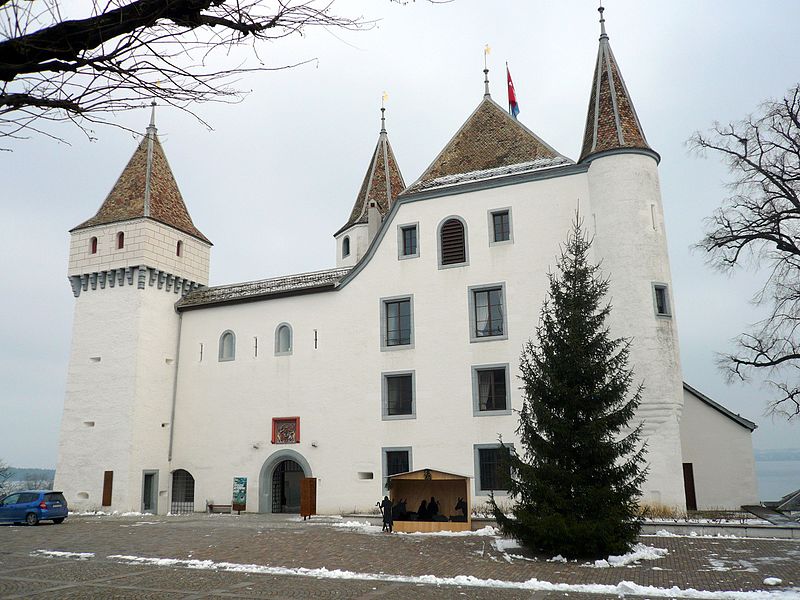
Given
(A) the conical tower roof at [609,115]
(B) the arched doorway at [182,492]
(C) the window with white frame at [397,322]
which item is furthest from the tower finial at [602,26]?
(B) the arched doorway at [182,492]

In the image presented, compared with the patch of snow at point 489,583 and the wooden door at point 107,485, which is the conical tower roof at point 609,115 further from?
the wooden door at point 107,485

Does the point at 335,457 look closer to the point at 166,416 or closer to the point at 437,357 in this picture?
the point at 437,357

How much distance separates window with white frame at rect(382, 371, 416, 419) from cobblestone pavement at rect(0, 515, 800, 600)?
21.1 feet

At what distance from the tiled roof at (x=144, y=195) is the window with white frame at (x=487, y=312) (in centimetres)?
1539

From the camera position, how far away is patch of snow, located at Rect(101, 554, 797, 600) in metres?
10.6

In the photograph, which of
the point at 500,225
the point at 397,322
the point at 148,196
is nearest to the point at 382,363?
the point at 397,322

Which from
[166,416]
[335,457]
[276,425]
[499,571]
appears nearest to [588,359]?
[499,571]

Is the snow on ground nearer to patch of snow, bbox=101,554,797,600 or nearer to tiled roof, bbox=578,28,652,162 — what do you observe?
patch of snow, bbox=101,554,797,600

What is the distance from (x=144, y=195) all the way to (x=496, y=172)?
16529 millimetres

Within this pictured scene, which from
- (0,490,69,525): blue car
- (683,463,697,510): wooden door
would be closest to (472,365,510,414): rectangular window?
(683,463,697,510): wooden door

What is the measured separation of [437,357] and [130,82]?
21652 millimetres

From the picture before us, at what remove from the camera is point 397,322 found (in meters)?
27.4

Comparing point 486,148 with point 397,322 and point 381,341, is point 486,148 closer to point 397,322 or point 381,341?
point 397,322

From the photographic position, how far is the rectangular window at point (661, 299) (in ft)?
76.7
